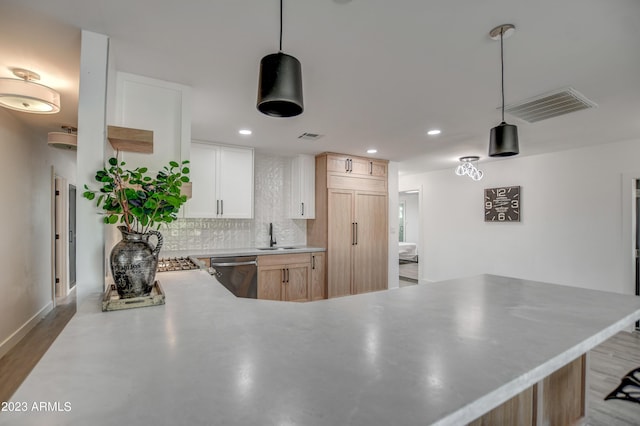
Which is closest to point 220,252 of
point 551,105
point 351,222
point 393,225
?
point 351,222

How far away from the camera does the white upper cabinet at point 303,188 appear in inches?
186

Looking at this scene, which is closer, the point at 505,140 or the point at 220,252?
the point at 505,140

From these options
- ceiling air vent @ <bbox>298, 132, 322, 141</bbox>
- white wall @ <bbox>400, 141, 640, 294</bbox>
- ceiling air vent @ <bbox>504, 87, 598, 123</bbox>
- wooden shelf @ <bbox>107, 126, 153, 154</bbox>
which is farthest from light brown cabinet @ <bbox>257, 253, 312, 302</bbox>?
white wall @ <bbox>400, 141, 640, 294</bbox>

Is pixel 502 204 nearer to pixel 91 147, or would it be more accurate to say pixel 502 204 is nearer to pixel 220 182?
pixel 220 182

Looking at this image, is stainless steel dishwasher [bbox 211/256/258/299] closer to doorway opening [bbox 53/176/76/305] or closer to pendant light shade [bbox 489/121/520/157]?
doorway opening [bbox 53/176/76/305]

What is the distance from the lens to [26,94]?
2082mm

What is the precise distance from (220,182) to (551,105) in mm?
3552

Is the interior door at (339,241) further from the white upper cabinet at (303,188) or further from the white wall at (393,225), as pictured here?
the white wall at (393,225)

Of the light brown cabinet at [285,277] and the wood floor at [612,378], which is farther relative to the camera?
the light brown cabinet at [285,277]

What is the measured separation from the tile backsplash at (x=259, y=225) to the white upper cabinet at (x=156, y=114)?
2088 millimetres

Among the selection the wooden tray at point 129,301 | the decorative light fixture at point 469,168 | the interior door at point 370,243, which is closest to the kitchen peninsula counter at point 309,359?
the wooden tray at point 129,301

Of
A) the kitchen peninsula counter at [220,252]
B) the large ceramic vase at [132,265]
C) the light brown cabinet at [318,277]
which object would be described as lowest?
the light brown cabinet at [318,277]

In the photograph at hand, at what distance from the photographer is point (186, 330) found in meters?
1.09

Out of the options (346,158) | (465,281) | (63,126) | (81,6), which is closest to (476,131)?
(346,158)
